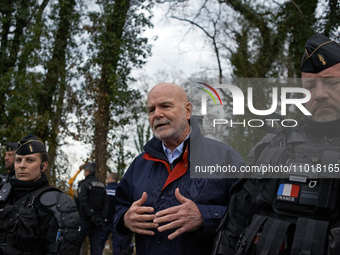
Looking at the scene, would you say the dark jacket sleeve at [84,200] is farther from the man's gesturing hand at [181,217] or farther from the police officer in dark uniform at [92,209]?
the man's gesturing hand at [181,217]

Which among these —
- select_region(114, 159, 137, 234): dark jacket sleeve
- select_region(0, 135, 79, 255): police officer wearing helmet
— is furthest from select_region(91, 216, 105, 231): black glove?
select_region(114, 159, 137, 234): dark jacket sleeve

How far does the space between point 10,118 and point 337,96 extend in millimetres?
13300

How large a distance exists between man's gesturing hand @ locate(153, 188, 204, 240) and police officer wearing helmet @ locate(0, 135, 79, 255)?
1404mm

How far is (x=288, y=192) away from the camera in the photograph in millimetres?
1991

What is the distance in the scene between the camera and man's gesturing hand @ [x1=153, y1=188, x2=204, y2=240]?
2625mm

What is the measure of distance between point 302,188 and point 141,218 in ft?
4.07

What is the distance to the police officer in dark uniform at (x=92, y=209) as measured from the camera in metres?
8.94

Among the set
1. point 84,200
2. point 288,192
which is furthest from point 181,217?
point 84,200

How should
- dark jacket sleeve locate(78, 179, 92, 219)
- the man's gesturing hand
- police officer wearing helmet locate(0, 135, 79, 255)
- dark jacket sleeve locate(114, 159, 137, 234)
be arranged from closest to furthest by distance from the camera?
1. the man's gesturing hand
2. dark jacket sleeve locate(114, 159, 137, 234)
3. police officer wearing helmet locate(0, 135, 79, 255)
4. dark jacket sleeve locate(78, 179, 92, 219)

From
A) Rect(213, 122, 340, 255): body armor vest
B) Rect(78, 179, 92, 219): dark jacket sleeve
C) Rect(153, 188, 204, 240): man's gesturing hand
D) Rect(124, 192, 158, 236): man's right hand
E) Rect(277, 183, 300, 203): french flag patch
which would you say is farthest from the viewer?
Rect(78, 179, 92, 219): dark jacket sleeve

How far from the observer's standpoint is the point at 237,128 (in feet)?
36.8

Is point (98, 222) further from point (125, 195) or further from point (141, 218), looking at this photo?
point (141, 218)

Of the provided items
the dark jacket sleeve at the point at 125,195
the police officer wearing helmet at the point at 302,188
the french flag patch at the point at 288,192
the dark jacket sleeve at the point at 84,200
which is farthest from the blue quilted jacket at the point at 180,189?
the dark jacket sleeve at the point at 84,200

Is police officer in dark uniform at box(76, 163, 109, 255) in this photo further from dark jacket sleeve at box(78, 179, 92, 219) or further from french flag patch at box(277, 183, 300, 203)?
french flag patch at box(277, 183, 300, 203)
